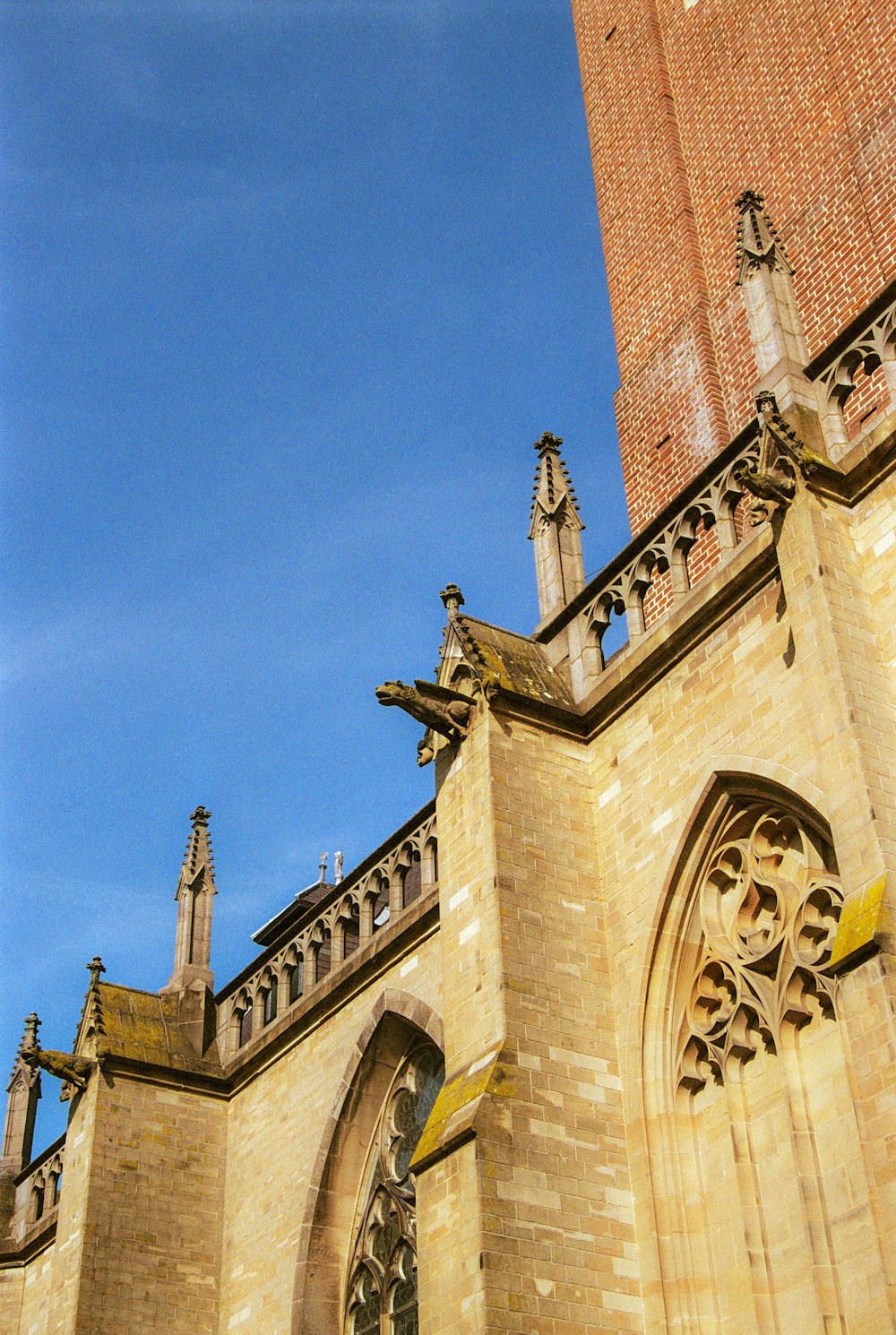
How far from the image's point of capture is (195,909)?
18109 millimetres

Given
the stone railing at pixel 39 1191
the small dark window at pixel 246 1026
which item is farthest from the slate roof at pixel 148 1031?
the stone railing at pixel 39 1191

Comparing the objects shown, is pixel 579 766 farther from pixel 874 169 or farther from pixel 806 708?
pixel 874 169

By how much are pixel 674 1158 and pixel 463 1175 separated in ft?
4.31

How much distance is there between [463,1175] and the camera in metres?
9.85

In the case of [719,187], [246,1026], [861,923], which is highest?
[719,187]

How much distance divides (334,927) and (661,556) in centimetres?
555

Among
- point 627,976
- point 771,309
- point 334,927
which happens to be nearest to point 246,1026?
point 334,927

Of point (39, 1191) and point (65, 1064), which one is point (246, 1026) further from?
point (39, 1191)

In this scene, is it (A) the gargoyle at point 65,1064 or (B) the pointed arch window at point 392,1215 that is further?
(A) the gargoyle at point 65,1064

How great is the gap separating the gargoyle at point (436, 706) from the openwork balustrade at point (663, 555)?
1.17 m

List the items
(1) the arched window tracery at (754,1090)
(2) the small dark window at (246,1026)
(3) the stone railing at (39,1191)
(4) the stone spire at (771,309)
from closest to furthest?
1. (1) the arched window tracery at (754,1090)
2. (4) the stone spire at (771,309)
3. (2) the small dark window at (246,1026)
4. (3) the stone railing at (39,1191)

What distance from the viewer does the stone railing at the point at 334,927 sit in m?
14.8

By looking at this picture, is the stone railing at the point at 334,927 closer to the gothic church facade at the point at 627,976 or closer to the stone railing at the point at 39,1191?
the gothic church facade at the point at 627,976

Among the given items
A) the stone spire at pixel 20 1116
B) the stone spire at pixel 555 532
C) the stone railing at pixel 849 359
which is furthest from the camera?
the stone spire at pixel 20 1116
